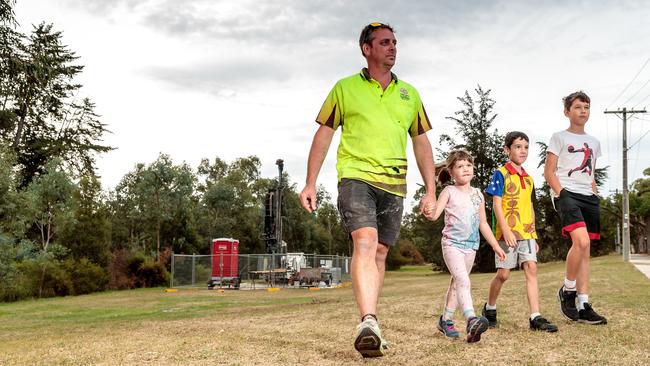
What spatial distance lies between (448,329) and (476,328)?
0.70 meters

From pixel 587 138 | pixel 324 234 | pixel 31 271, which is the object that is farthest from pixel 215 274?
pixel 324 234

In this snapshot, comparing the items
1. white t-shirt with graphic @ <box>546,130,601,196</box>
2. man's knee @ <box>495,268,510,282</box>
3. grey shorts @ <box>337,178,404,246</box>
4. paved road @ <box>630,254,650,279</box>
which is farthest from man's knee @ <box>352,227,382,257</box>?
paved road @ <box>630,254,650,279</box>

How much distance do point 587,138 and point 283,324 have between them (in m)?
3.79

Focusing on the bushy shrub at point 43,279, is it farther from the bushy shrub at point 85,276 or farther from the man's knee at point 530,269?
the man's knee at point 530,269

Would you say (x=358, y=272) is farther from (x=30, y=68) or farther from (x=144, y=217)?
(x=144, y=217)

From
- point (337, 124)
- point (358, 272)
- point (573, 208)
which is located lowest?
point (358, 272)

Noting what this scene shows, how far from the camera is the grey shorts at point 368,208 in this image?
4.12m

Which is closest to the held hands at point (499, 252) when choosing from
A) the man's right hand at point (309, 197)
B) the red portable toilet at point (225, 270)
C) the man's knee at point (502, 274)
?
the man's knee at point (502, 274)

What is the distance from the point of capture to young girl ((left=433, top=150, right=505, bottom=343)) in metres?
5.00

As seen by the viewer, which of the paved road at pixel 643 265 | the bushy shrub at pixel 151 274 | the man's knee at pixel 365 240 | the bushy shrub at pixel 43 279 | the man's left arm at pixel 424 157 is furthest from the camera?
the bushy shrub at pixel 151 274

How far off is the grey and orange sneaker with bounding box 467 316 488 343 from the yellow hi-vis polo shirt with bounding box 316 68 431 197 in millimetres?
1106

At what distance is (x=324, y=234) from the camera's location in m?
78.3

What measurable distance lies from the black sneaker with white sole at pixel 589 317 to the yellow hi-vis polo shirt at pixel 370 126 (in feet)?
8.50

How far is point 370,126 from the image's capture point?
13.9ft
